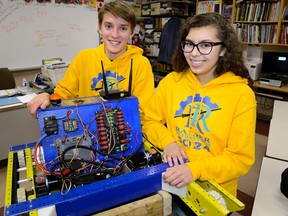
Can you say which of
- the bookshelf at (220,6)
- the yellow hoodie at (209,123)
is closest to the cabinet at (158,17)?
the bookshelf at (220,6)

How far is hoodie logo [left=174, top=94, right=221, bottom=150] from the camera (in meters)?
1.02

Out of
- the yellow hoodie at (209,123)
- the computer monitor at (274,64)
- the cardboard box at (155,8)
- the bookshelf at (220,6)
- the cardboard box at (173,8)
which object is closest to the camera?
the yellow hoodie at (209,123)

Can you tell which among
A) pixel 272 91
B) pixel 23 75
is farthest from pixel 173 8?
pixel 23 75

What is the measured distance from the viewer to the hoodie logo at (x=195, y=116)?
1.02 metres

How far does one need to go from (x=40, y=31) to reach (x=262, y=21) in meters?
3.54

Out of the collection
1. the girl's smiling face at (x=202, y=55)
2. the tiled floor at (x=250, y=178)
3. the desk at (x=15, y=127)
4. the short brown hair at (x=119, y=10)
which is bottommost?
the tiled floor at (x=250, y=178)

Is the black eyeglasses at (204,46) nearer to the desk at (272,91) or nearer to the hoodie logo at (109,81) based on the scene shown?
the hoodie logo at (109,81)

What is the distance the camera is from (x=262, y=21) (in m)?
3.57

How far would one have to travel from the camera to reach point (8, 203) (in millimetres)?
655

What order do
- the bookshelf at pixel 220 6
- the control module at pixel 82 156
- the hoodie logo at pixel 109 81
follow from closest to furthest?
1. the control module at pixel 82 156
2. the hoodie logo at pixel 109 81
3. the bookshelf at pixel 220 6

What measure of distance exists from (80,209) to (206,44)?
809 mm

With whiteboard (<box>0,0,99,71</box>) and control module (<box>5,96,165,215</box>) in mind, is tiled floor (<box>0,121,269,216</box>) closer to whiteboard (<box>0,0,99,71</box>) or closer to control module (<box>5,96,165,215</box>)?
control module (<box>5,96,165,215</box>)

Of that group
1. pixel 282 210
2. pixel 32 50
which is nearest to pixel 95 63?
pixel 282 210

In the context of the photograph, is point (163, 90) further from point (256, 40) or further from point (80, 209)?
point (256, 40)
